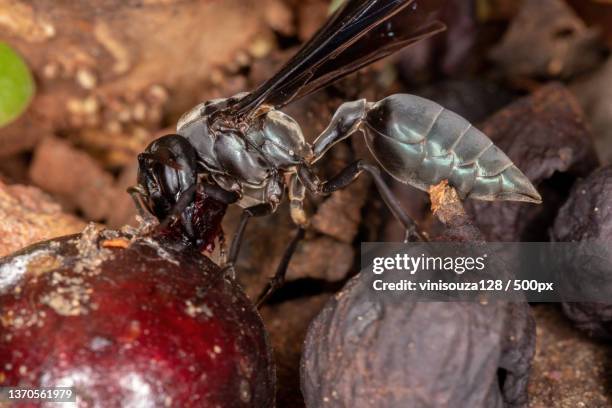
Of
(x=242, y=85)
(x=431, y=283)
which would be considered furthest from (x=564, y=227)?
(x=242, y=85)

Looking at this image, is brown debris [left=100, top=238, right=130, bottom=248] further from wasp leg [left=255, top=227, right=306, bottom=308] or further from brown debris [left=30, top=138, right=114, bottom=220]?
brown debris [left=30, top=138, right=114, bottom=220]

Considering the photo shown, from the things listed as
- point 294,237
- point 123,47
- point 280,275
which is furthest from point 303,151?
point 123,47

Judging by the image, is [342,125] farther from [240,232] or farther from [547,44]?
[547,44]

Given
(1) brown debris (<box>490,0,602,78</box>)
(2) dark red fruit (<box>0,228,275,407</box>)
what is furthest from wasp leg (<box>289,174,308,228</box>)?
(1) brown debris (<box>490,0,602,78</box>)

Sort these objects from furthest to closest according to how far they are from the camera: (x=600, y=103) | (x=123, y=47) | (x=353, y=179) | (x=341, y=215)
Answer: (x=123, y=47) < (x=600, y=103) < (x=341, y=215) < (x=353, y=179)

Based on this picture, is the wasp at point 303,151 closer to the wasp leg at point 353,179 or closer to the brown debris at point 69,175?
the wasp leg at point 353,179
